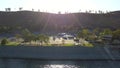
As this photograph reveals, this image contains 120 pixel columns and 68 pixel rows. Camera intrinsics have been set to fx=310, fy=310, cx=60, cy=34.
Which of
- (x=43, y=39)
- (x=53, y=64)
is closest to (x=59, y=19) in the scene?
(x=43, y=39)

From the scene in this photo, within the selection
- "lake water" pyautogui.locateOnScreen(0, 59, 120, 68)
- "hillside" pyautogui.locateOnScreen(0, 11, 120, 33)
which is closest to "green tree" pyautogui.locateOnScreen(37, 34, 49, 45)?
"lake water" pyautogui.locateOnScreen(0, 59, 120, 68)

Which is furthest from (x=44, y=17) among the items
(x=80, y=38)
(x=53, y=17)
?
(x=80, y=38)

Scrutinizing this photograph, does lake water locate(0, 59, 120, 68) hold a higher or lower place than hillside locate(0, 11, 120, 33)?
lower

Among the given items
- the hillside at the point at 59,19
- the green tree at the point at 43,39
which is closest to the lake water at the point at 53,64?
the green tree at the point at 43,39

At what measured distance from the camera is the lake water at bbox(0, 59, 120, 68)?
100 ft

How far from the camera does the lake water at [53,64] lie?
100ft

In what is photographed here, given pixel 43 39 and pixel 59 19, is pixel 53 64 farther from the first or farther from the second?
pixel 59 19

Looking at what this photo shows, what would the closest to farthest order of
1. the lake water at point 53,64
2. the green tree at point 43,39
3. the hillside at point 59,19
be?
the lake water at point 53,64
the green tree at point 43,39
the hillside at point 59,19

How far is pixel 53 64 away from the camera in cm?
3183

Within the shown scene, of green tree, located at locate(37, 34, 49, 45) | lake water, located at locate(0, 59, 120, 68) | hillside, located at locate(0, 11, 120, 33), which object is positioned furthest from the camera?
hillside, located at locate(0, 11, 120, 33)

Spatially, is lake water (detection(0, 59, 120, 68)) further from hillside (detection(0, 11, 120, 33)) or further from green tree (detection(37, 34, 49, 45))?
hillside (detection(0, 11, 120, 33))

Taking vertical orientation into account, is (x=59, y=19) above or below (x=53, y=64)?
above

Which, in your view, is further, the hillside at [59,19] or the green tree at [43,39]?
the hillside at [59,19]

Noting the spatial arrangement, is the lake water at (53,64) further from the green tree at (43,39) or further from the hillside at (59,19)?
the hillside at (59,19)
